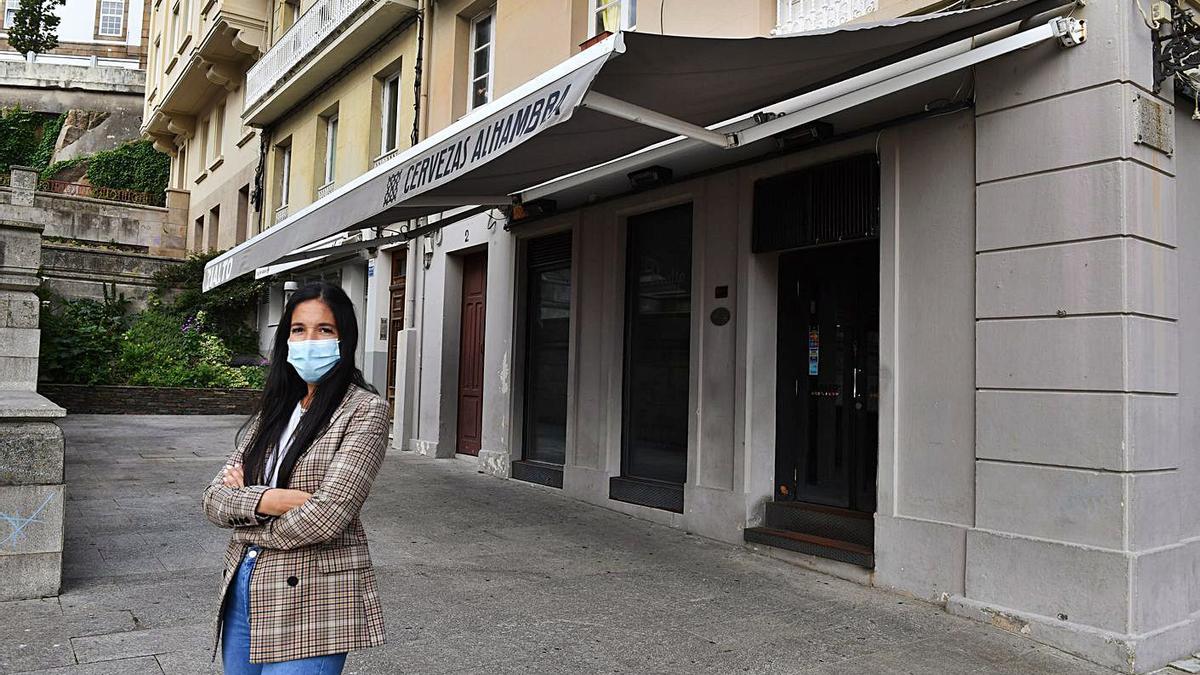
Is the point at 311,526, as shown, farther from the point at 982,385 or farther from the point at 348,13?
the point at 348,13

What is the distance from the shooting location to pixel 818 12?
21.1 ft

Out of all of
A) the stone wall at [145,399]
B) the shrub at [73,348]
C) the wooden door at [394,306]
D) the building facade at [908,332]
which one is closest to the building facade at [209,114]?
the shrub at [73,348]

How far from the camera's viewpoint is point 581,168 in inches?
277

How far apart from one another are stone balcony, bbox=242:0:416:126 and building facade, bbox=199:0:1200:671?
145 inches

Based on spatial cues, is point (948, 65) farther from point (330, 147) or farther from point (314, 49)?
point (330, 147)

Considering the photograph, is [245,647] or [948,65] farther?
[948,65]

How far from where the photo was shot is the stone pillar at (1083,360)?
4.65 metres

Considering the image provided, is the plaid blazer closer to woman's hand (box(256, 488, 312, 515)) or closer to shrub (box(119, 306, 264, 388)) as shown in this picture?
woman's hand (box(256, 488, 312, 515))

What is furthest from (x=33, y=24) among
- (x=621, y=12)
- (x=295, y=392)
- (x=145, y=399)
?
(x=295, y=392)

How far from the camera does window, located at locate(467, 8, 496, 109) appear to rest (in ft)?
37.9

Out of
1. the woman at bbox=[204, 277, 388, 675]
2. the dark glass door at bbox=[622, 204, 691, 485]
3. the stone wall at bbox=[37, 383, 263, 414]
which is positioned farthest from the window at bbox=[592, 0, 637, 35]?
the stone wall at bbox=[37, 383, 263, 414]

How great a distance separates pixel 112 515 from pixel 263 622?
18.6 feet

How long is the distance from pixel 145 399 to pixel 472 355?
7331mm

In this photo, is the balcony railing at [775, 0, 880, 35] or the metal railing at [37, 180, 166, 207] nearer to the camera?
the balcony railing at [775, 0, 880, 35]
